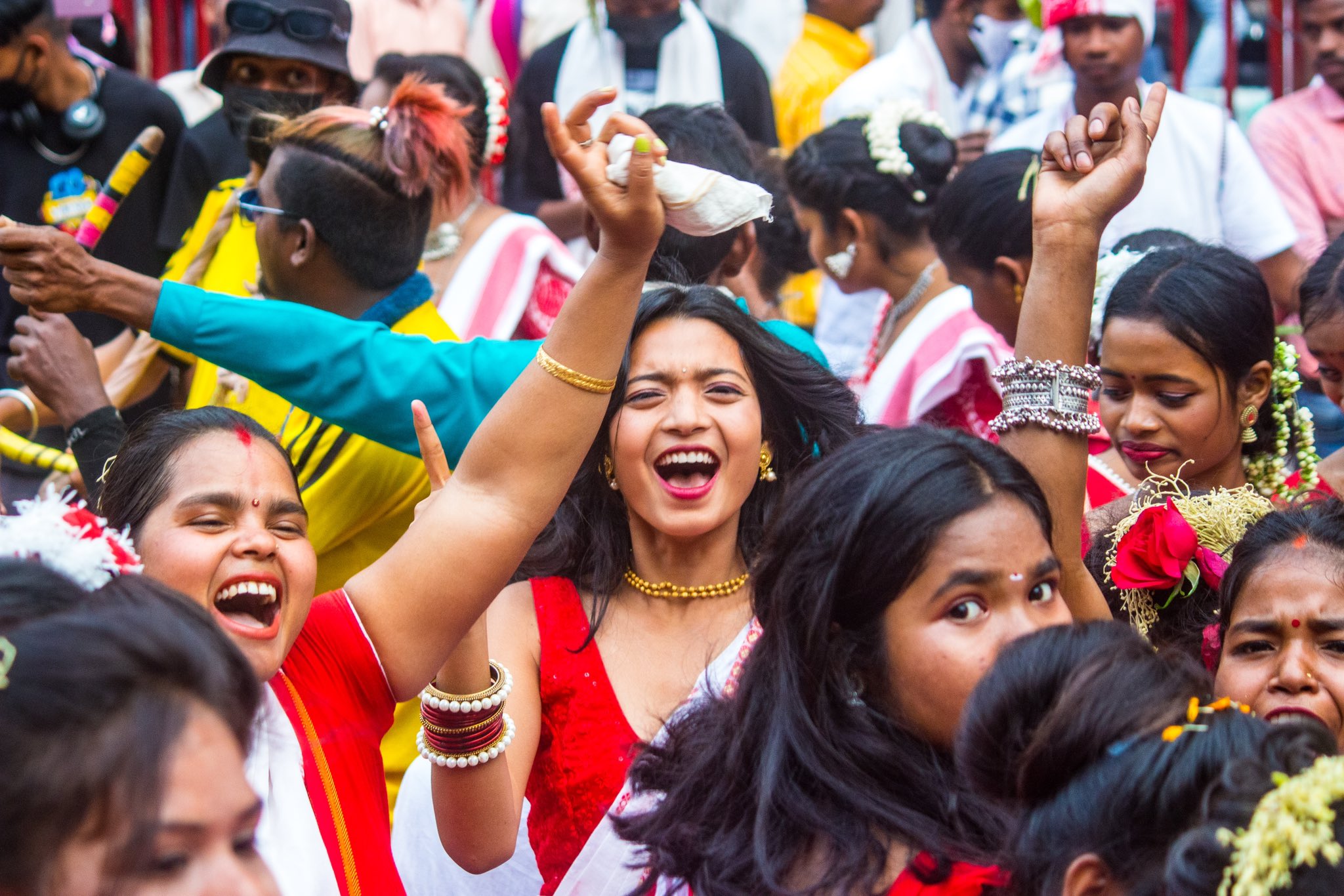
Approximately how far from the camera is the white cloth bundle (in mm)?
1884

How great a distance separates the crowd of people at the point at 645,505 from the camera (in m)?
1.54

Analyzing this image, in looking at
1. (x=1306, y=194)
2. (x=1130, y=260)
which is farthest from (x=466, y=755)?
(x=1306, y=194)

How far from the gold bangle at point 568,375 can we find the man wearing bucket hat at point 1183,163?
9.63 feet

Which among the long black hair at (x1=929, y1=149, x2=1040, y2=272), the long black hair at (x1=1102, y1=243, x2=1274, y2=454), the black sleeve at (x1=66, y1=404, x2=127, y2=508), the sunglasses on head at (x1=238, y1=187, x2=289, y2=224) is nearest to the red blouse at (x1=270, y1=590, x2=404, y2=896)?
the black sleeve at (x1=66, y1=404, x2=127, y2=508)

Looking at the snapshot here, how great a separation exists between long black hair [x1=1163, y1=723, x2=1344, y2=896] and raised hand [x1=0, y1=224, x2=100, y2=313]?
7.01 ft

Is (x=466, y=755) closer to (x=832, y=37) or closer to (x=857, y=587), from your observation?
(x=857, y=587)

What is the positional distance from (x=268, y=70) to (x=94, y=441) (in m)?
A: 1.71

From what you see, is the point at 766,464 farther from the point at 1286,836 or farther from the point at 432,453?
the point at 1286,836

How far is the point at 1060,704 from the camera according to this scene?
1640 millimetres

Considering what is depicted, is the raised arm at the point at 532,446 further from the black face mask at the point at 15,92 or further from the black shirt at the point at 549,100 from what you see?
the black shirt at the point at 549,100

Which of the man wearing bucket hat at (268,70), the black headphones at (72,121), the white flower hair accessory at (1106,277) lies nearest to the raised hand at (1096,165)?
the white flower hair accessory at (1106,277)

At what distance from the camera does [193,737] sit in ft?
4.77

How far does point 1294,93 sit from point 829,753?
161 inches

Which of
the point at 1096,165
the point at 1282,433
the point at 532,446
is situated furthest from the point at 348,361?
the point at 1282,433
